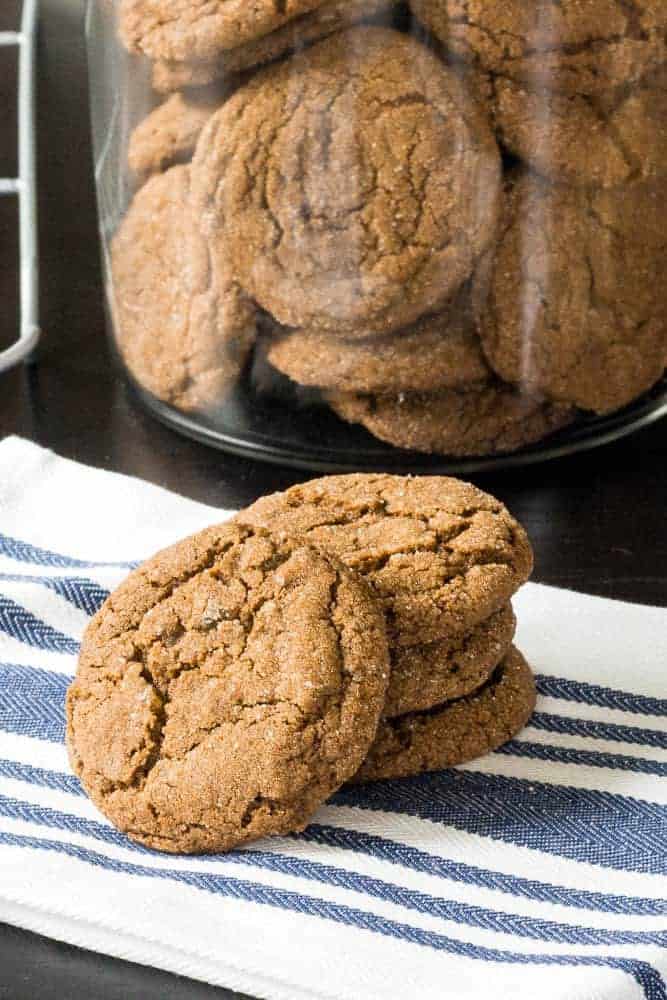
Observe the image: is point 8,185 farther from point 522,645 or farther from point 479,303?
point 522,645

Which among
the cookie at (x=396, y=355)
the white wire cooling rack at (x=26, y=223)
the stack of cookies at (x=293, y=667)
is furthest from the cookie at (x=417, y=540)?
the white wire cooling rack at (x=26, y=223)

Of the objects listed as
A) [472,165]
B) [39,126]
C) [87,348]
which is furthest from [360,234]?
[39,126]

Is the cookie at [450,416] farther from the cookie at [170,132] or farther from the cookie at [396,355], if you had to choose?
the cookie at [170,132]

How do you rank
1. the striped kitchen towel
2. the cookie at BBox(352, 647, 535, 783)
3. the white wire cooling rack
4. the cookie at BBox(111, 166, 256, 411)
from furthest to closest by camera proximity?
the white wire cooling rack < the cookie at BBox(111, 166, 256, 411) < the cookie at BBox(352, 647, 535, 783) < the striped kitchen towel

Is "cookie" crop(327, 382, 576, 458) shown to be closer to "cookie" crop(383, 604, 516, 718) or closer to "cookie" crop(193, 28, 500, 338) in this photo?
"cookie" crop(193, 28, 500, 338)

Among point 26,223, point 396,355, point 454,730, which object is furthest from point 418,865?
point 26,223

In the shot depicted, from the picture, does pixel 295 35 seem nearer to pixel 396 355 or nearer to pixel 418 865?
pixel 396 355

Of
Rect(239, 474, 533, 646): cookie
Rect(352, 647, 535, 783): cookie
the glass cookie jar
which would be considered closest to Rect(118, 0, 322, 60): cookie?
the glass cookie jar
